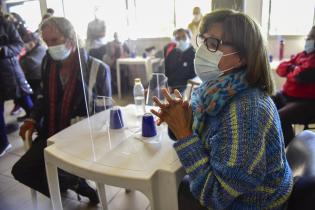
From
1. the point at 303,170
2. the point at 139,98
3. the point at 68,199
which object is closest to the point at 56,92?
the point at 139,98

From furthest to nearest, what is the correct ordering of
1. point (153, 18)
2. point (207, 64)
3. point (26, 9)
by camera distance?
point (26, 9), point (153, 18), point (207, 64)

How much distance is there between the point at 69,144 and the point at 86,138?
0.09 m

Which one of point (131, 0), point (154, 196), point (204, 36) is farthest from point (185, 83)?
point (154, 196)

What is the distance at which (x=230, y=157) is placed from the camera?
0.78m

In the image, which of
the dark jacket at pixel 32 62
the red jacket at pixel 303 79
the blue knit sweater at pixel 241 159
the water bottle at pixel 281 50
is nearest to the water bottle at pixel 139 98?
the blue knit sweater at pixel 241 159

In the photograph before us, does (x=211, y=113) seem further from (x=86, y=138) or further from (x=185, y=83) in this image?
(x=185, y=83)

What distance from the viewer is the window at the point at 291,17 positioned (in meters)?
3.56

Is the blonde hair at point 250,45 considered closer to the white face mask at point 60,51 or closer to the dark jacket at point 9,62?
the white face mask at point 60,51

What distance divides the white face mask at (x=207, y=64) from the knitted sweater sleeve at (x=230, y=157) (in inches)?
8.5

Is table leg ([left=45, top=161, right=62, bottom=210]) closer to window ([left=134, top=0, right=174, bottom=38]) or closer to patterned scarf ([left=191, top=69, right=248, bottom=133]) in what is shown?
patterned scarf ([left=191, top=69, right=248, bottom=133])

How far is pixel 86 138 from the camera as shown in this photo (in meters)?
1.28

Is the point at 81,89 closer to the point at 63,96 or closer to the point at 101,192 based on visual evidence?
the point at 63,96

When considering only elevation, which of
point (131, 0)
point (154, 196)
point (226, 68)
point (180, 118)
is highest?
point (131, 0)

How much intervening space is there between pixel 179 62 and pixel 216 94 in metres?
1.42
